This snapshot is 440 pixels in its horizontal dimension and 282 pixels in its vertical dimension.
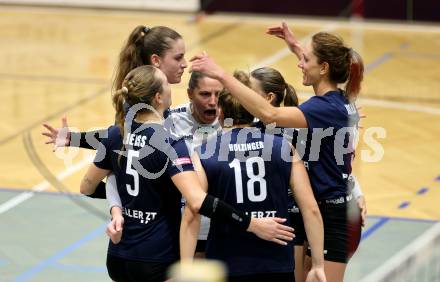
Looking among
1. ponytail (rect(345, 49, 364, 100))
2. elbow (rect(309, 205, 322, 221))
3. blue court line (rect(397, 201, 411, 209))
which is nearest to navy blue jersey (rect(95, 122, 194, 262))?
elbow (rect(309, 205, 322, 221))

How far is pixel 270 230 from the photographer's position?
5594mm

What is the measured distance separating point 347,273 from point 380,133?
4054 mm

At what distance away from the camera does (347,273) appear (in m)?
8.75

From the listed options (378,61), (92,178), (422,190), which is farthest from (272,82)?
(378,61)

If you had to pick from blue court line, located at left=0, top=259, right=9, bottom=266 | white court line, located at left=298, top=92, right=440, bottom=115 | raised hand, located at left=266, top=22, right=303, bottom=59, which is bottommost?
white court line, located at left=298, top=92, right=440, bottom=115

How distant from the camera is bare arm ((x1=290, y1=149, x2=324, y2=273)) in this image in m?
5.78

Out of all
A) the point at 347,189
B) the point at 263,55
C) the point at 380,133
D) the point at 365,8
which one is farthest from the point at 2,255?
the point at 365,8

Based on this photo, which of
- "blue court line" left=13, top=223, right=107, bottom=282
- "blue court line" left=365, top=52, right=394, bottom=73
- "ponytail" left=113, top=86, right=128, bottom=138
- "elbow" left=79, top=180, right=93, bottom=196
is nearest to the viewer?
"ponytail" left=113, top=86, right=128, bottom=138

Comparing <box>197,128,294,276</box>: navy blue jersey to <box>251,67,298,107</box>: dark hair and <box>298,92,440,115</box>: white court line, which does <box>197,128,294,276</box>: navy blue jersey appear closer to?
<box>251,67,298,107</box>: dark hair

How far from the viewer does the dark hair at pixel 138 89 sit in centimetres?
576

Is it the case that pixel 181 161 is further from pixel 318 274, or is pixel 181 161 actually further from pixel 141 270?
pixel 318 274

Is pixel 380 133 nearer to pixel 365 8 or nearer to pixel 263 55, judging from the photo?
pixel 263 55

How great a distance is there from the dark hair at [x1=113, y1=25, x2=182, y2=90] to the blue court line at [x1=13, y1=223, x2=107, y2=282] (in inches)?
102

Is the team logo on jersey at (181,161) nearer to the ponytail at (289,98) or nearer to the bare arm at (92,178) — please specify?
the bare arm at (92,178)
